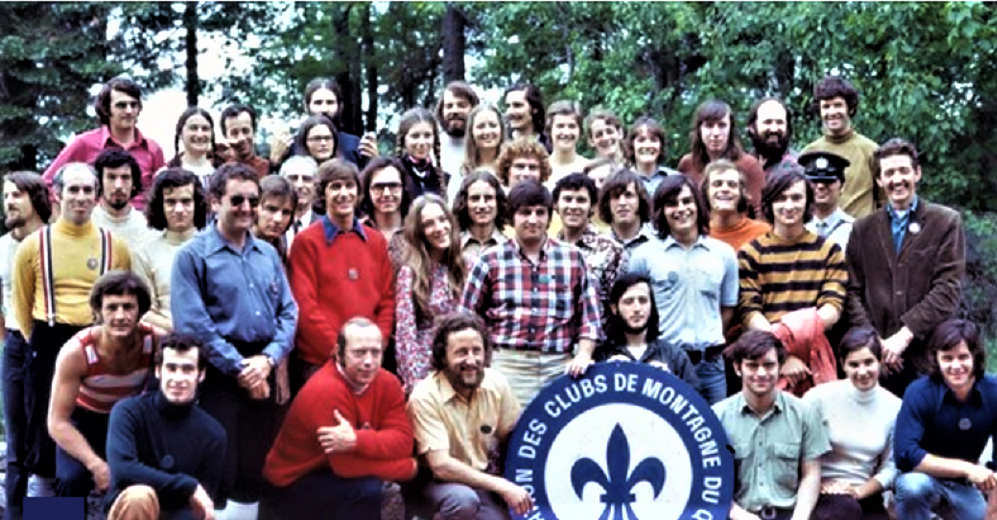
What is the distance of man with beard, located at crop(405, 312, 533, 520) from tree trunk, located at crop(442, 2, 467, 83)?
14766mm

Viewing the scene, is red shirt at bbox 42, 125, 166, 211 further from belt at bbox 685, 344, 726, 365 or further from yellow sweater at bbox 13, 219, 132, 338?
belt at bbox 685, 344, 726, 365

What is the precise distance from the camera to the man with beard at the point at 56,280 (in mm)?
7367

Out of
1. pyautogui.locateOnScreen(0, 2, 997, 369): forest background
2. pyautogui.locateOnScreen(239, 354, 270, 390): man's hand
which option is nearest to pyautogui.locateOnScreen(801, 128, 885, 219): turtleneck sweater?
pyautogui.locateOnScreen(239, 354, 270, 390): man's hand

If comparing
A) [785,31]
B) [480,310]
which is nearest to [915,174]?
[480,310]

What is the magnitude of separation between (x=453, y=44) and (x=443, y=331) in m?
15.0

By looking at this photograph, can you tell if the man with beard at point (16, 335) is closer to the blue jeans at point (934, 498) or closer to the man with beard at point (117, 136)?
the man with beard at point (117, 136)

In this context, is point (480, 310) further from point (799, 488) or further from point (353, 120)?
A: point (353, 120)

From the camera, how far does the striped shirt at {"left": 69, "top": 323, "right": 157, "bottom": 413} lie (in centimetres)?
693

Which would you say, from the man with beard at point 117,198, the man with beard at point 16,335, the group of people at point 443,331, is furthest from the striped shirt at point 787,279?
the man with beard at point 16,335

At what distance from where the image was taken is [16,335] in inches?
302

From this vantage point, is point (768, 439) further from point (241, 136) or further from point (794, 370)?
point (241, 136)

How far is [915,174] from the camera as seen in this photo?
7.82 m

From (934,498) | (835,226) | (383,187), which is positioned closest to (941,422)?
(934,498)

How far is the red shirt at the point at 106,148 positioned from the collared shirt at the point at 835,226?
11.9 feet
